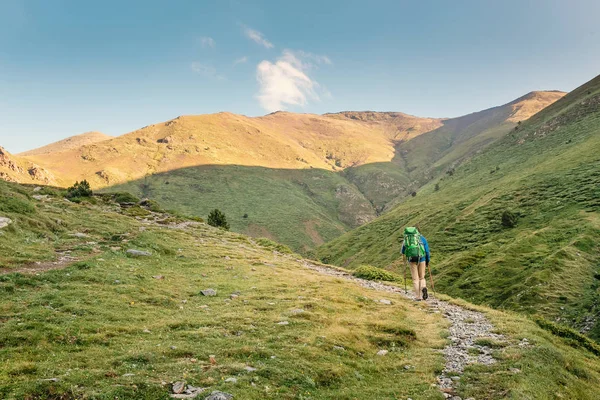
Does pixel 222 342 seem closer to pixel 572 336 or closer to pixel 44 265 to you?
pixel 44 265

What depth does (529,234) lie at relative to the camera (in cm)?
3600

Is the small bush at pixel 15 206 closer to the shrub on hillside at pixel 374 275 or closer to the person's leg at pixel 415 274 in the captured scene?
the person's leg at pixel 415 274

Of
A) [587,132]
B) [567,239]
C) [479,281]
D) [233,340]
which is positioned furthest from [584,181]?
[233,340]

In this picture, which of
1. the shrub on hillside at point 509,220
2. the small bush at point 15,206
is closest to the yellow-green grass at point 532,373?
the small bush at point 15,206

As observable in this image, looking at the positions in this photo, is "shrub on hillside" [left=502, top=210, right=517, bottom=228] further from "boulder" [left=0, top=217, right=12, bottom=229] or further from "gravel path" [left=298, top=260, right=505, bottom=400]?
"boulder" [left=0, top=217, right=12, bottom=229]

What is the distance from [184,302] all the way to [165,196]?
12792 cm

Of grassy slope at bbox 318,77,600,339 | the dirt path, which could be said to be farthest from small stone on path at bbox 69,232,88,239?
grassy slope at bbox 318,77,600,339

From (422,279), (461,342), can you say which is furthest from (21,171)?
(461,342)

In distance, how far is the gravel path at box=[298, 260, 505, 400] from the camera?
10.6m

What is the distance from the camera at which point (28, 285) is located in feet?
48.1

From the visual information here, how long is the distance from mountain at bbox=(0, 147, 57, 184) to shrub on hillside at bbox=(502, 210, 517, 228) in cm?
13709

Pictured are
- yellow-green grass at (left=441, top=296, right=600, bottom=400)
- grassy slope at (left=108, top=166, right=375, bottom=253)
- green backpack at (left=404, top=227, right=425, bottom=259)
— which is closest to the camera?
yellow-green grass at (left=441, top=296, right=600, bottom=400)

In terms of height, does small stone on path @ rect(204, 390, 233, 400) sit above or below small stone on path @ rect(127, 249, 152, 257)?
below

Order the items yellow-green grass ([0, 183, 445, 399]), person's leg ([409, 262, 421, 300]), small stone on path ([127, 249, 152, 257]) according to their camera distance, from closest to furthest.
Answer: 1. yellow-green grass ([0, 183, 445, 399])
2. person's leg ([409, 262, 421, 300])
3. small stone on path ([127, 249, 152, 257])
